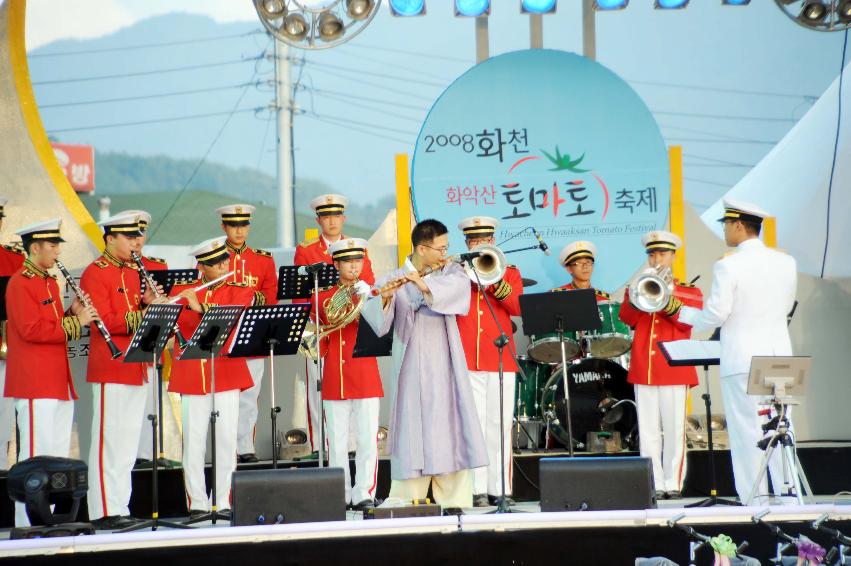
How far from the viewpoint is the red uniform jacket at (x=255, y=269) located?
8641 mm

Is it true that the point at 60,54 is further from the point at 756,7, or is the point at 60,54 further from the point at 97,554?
the point at 97,554

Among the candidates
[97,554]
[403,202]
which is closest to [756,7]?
[403,202]

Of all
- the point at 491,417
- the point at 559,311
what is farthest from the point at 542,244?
the point at 491,417

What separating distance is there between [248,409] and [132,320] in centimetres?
165

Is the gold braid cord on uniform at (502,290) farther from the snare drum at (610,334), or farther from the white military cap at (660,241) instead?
the white military cap at (660,241)

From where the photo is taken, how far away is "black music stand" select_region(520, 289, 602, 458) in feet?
25.0

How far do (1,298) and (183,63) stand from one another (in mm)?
24492

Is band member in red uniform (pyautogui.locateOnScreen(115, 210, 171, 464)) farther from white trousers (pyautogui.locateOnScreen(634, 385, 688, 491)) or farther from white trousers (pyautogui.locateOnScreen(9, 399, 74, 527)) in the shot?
white trousers (pyautogui.locateOnScreen(634, 385, 688, 491))

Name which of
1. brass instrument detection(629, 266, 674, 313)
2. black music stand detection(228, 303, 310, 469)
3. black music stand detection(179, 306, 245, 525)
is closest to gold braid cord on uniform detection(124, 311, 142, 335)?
black music stand detection(179, 306, 245, 525)

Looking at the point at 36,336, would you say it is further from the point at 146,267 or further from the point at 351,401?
the point at 351,401

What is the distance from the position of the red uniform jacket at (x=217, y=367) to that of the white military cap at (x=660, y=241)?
306cm

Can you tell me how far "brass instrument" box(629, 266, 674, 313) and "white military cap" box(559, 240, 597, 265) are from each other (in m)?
0.91

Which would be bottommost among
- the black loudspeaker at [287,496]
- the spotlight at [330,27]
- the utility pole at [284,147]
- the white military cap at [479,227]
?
the black loudspeaker at [287,496]

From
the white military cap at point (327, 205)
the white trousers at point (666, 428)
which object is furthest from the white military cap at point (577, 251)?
the white military cap at point (327, 205)
